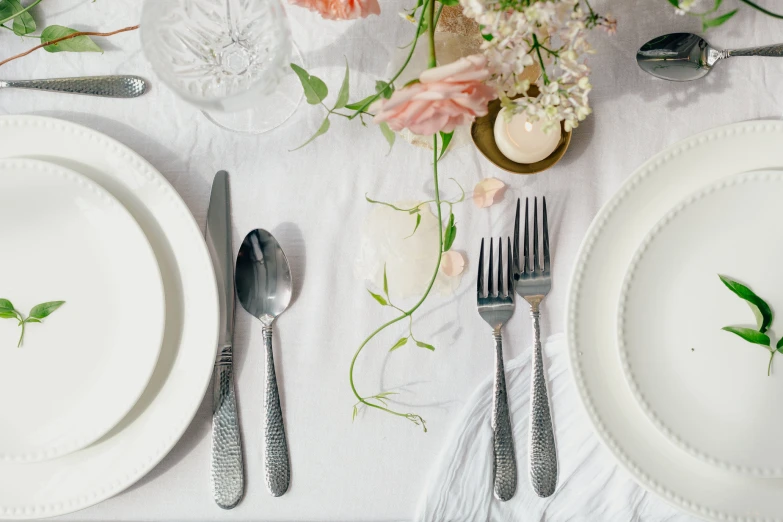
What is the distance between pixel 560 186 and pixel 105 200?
0.45 meters

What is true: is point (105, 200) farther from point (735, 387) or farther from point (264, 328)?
point (735, 387)

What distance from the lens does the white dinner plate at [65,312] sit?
1.90ft

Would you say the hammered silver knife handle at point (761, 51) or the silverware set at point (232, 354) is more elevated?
the hammered silver knife handle at point (761, 51)

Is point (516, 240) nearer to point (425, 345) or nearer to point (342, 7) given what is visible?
point (425, 345)

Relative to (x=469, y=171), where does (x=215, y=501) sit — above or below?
below

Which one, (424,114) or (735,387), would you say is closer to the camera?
(424,114)

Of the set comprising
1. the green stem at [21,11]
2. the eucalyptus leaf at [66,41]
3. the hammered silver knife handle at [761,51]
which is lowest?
the hammered silver knife handle at [761,51]

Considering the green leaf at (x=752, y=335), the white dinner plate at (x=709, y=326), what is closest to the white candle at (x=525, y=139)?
the white dinner plate at (x=709, y=326)

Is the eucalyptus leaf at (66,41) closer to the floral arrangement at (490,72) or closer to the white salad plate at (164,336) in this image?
the white salad plate at (164,336)

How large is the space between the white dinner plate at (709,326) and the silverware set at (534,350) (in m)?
0.08

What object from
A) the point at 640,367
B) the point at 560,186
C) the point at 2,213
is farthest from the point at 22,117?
the point at 640,367

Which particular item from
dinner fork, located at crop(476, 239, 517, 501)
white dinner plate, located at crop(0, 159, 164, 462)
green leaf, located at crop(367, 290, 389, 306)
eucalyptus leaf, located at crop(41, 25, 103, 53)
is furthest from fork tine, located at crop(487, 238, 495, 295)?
eucalyptus leaf, located at crop(41, 25, 103, 53)

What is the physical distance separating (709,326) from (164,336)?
0.52 meters

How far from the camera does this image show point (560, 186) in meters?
0.61
